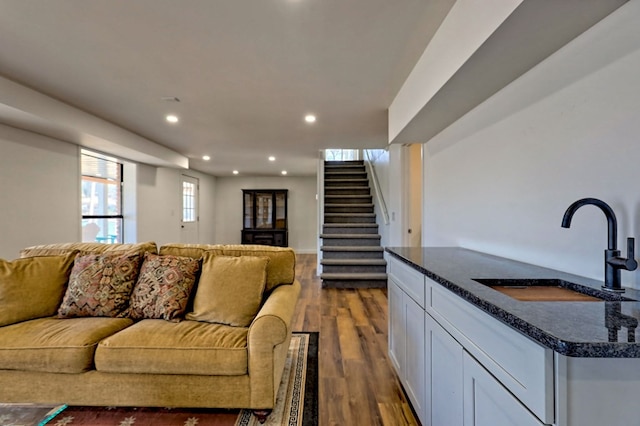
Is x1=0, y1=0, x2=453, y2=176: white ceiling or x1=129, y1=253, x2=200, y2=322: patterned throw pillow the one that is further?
x1=129, y1=253, x2=200, y2=322: patterned throw pillow

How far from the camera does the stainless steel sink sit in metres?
1.09

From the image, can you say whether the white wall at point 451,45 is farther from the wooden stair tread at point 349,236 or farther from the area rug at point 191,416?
the wooden stair tread at point 349,236

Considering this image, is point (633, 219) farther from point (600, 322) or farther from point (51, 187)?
point (51, 187)

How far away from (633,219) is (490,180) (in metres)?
0.85

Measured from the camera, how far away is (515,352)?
782mm

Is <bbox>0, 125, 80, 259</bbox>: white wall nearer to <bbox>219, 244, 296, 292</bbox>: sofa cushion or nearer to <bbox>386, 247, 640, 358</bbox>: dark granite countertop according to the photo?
<bbox>219, 244, 296, 292</bbox>: sofa cushion

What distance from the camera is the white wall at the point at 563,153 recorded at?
1.02 metres

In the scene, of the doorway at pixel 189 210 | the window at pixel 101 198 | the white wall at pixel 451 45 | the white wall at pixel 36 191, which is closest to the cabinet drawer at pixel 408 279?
the white wall at pixel 451 45

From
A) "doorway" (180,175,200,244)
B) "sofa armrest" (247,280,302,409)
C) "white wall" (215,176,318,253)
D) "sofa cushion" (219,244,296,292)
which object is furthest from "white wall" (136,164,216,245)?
"sofa armrest" (247,280,302,409)

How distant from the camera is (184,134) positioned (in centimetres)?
418

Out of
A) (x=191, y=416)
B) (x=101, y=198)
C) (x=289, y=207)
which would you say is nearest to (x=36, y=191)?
(x=101, y=198)

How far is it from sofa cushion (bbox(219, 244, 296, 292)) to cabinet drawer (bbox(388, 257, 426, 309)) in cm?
76

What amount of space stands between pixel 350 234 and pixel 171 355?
403 centimetres

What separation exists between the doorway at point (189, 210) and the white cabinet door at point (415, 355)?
6.37 meters
